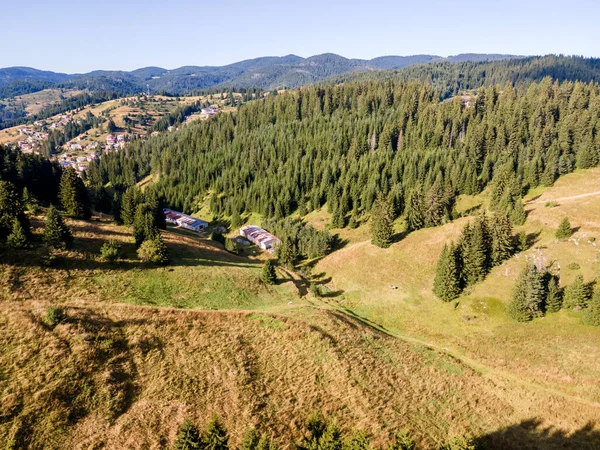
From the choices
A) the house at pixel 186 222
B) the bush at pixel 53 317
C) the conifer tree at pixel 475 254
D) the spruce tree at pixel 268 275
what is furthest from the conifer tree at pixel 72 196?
the conifer tree at pixel 475 254

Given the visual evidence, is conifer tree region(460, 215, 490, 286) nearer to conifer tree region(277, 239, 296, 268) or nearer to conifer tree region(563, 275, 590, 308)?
conifer tree region(563, 275, 590, 308)

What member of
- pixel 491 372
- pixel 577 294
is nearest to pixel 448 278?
pixel 577 294

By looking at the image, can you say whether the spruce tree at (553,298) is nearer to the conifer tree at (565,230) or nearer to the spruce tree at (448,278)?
the spruce tree at (448,278)

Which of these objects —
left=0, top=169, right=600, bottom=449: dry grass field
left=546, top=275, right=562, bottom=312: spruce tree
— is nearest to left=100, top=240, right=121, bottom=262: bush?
left=0, top=169, right=600, bottom=449: dry grass field

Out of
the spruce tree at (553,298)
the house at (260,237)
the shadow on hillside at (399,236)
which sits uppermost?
the spruce tree at (553,298)

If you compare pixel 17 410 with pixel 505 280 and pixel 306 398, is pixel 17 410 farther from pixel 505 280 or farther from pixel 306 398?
pixel 505 280

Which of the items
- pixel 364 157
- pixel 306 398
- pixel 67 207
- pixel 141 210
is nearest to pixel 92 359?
pixel 306 398

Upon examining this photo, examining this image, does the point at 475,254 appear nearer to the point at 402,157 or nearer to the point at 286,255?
the point at 286,255
